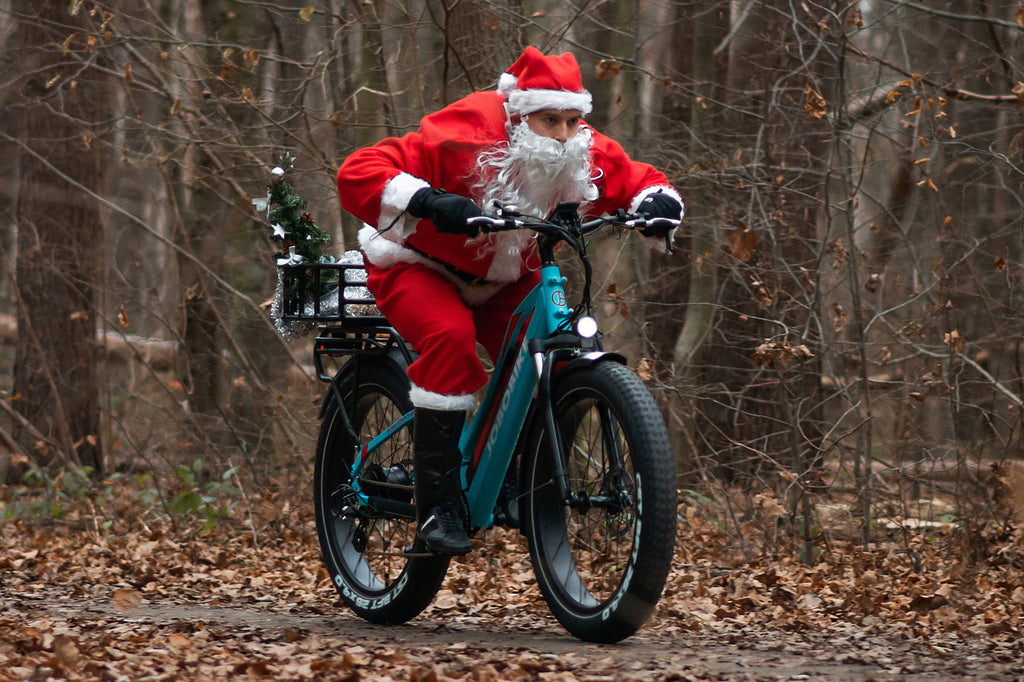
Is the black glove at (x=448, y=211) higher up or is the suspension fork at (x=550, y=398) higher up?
the black glove at (x=448, y=211)

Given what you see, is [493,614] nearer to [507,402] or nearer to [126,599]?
[507,402]

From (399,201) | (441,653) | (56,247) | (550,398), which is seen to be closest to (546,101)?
(399,201)

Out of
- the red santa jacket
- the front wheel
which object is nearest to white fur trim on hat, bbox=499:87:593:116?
the red santa jacket

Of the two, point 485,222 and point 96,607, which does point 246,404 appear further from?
point 485,222

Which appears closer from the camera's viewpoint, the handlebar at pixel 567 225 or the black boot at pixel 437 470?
the handlebar at pixel 567 225

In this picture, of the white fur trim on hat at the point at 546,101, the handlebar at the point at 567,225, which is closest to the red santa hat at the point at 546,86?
the white fur trim on hat at the point at 546,101

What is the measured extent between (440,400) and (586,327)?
75 cm

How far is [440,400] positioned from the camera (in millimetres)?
4738

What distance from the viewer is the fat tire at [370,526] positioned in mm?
5137

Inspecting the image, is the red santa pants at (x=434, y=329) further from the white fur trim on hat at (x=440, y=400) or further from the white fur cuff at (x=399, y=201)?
the white fur cuff at (x=399, y=201)

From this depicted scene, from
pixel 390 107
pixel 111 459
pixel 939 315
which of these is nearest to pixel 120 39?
pixel 390 107

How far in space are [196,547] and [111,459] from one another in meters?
3.91

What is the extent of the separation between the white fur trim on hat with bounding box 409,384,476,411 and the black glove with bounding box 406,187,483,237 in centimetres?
74

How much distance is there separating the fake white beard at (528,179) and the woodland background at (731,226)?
1.74m
